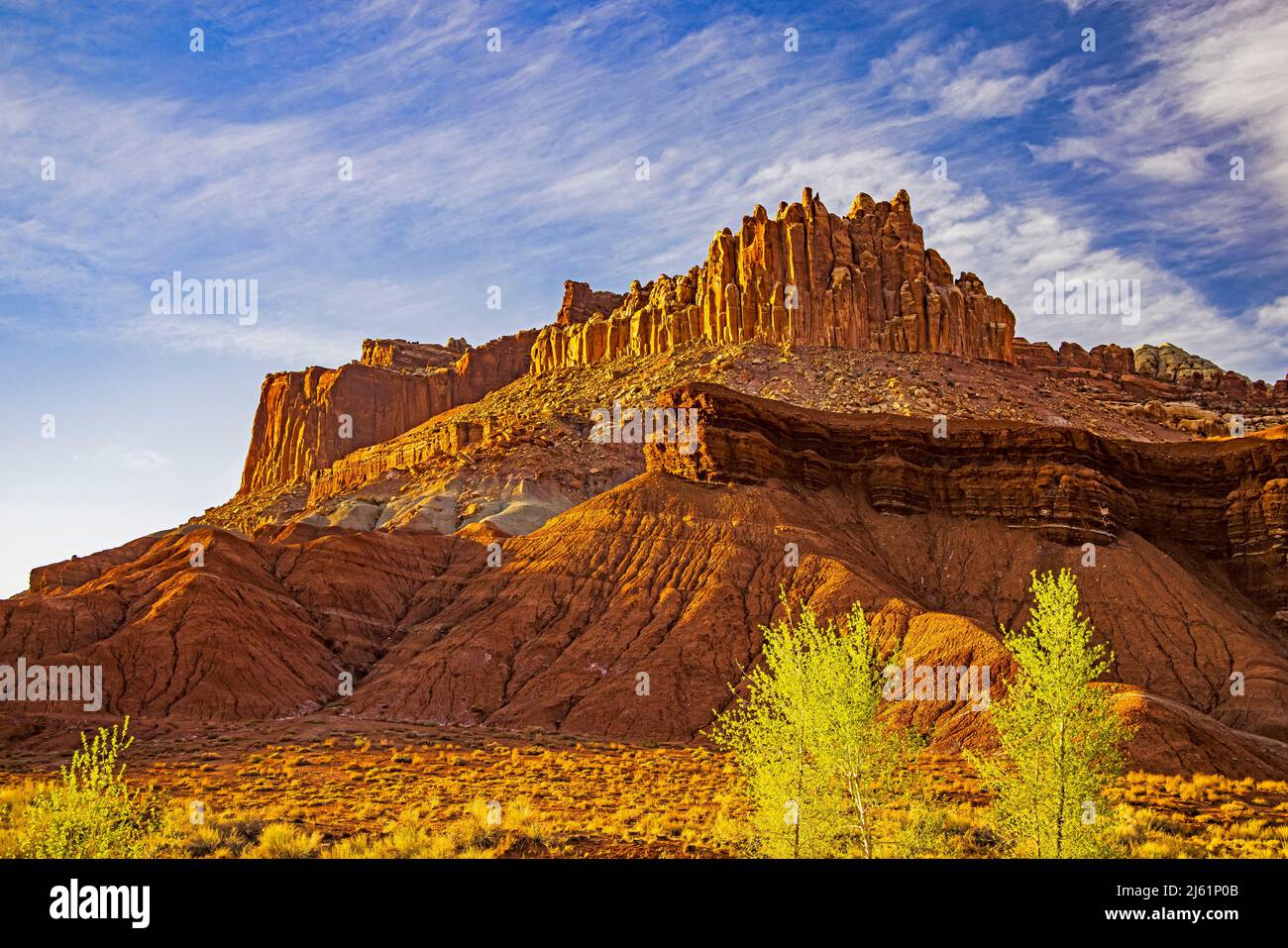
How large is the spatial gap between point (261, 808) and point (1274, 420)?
135863 mm

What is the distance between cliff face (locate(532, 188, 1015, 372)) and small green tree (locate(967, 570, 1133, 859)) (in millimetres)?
109423

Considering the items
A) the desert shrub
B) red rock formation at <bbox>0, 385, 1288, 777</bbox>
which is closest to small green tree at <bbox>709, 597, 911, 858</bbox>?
the desert shrub

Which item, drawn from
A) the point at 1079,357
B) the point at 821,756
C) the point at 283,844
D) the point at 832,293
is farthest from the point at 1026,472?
the point at 1079,357

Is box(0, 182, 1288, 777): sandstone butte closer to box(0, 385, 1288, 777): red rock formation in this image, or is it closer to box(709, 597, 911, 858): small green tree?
box(0, 385, 1288, 777): red rock formation

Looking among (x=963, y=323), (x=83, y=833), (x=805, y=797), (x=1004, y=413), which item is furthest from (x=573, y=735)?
(x=963, y=323)

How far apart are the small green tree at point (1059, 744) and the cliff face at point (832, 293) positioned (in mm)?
109423

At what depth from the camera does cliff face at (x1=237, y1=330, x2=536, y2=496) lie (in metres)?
174

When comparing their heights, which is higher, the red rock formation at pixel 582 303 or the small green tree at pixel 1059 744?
the red rock formation at pixel 582 303

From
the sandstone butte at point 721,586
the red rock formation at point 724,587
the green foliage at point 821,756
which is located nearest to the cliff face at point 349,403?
the sandstone butte at point 721,586

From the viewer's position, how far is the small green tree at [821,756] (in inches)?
776

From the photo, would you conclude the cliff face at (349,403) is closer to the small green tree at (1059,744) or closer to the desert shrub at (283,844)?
the desert shrub at (283,844)
